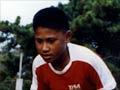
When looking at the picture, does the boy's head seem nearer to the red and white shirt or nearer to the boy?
the boy

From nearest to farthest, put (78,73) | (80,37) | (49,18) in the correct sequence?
(49,18), (78,73), (80,37)

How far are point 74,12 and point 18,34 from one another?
155cm

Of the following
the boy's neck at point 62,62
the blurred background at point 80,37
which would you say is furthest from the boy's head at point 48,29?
the blurred background at point 80,37

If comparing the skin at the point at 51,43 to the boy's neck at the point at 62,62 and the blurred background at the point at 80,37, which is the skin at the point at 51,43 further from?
the blurred background at the point at 80,37

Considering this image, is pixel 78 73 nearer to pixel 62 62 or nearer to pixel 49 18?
pixel 62 62

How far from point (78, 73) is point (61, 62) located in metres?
0.14

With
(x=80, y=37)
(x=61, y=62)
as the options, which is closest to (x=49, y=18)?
(x=61, y=62)

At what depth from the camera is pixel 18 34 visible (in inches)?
530

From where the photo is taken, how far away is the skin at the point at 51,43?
12.2 ft

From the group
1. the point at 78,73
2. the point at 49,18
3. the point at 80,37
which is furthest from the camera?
the point at 80,37

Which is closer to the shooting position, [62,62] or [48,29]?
[48,29]

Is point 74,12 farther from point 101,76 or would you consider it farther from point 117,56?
point 101,76

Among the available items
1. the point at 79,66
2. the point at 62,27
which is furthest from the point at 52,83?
the point at 62,27

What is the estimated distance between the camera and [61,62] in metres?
4.01
